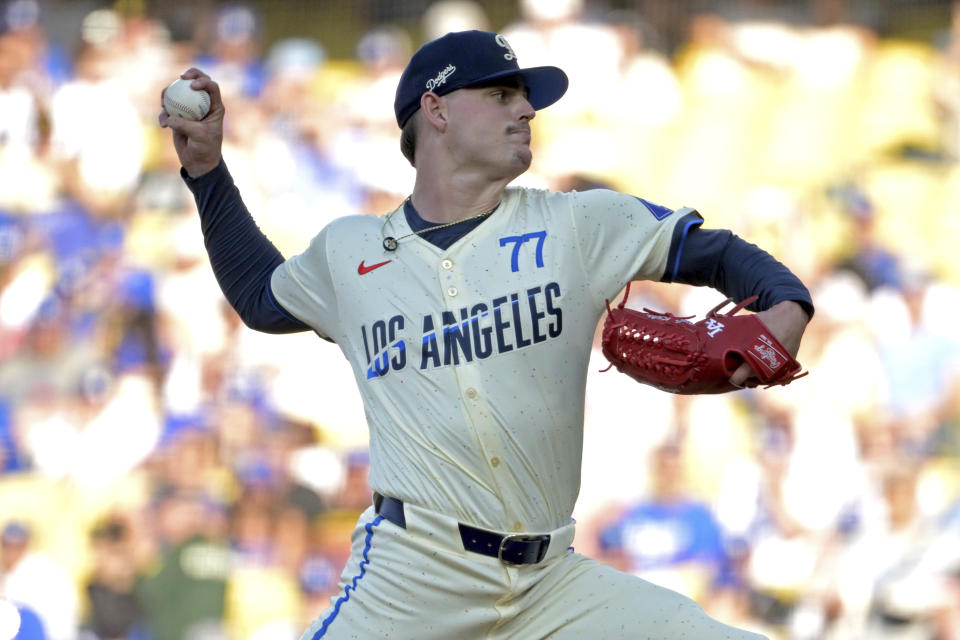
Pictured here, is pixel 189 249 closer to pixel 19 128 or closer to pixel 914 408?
pixel 19 128

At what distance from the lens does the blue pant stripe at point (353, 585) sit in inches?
116

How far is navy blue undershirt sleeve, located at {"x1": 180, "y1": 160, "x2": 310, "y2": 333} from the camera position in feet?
11.3

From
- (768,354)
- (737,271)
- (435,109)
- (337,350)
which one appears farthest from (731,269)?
(337,350)

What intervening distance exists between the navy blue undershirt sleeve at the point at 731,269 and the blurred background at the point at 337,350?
4.46m

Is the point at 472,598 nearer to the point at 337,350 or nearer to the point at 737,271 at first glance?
the point at 737,271

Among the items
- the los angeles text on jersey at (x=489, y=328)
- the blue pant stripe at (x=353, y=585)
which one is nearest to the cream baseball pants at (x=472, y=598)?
the blue pant stripe at (x=353, y=585)

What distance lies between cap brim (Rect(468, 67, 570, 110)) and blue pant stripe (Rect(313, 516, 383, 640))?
4.02 feet

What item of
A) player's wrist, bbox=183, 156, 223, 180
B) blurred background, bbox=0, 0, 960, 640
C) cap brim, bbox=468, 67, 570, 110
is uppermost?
cap brim, bbox=468, 67, 570, 110

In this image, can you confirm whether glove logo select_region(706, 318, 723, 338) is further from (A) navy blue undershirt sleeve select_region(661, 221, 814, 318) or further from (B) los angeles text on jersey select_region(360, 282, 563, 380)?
(B) los angeles text on jersey select_region(360, 282, 563, 380)

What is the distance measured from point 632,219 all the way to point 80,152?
23.1ft

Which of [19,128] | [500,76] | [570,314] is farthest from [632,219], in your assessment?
[19,128]

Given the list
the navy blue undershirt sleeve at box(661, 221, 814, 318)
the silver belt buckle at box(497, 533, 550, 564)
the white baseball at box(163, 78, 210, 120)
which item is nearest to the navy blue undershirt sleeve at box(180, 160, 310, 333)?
the white baseball at box(163, 78, 210, 120)

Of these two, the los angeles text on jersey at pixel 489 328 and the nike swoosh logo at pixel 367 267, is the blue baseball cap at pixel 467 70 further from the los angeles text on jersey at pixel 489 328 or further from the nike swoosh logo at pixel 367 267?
the los angeles text on jersey at pixel 489 328

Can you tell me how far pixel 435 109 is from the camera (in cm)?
338
